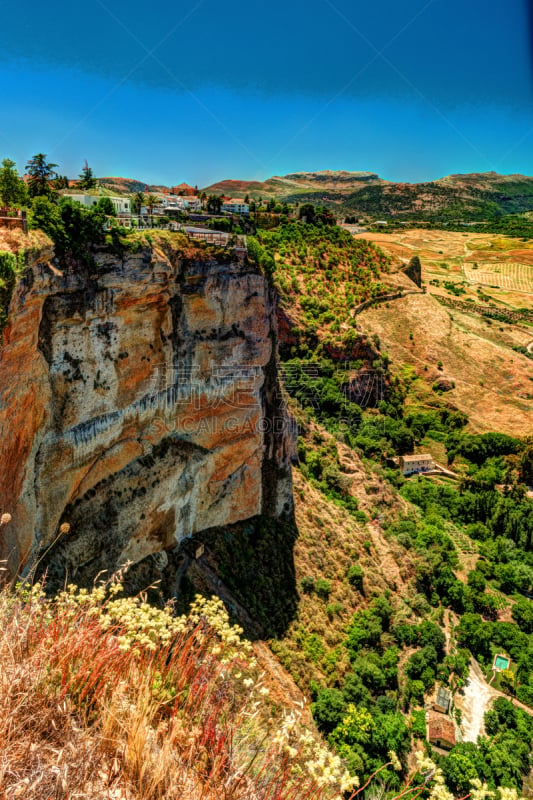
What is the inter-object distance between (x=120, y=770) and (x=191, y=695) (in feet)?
3.73

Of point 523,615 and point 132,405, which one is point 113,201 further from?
point 523,615

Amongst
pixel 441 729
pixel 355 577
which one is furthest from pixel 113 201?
pixel 441 729

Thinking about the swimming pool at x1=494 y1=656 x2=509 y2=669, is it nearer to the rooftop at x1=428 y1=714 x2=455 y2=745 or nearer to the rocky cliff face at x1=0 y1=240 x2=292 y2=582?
the rooftop at x1=428 y1=714 x2=455 y2=745

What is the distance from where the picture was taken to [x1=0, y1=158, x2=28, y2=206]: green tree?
17.0m

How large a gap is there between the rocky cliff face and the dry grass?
348 inches

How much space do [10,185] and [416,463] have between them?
37.0 metres

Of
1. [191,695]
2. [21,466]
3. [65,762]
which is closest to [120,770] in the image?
[65,762]

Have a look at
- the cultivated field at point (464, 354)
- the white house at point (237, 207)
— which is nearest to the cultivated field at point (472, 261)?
the cultivated field at point (464, 354)

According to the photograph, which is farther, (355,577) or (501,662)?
(501,662)

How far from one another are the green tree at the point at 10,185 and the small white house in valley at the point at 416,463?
1398 inches

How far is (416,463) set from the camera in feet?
141

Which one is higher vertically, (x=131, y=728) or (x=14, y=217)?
(x=14, y=217)

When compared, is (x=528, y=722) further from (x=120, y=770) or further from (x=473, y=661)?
(x=120, y=770)

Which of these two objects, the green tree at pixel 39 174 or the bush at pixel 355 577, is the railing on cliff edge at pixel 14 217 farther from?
the bush at pixel 355 577
